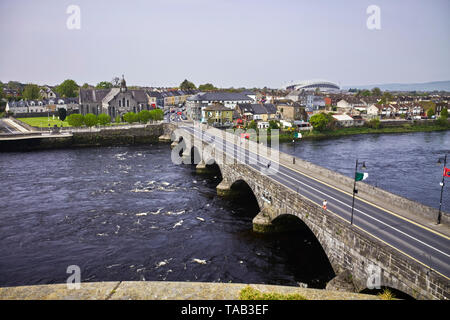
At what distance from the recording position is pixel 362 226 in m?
24.6

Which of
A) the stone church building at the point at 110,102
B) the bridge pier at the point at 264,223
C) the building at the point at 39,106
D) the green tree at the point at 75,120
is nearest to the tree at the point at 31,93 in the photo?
the building at the point at 39,106

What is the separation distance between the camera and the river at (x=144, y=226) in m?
29.4

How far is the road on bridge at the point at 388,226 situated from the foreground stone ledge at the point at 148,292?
6126mm

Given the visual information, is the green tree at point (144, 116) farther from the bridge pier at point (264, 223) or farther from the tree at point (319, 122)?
the bridge pier at point (264, 223)

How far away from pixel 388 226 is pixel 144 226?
25445mm

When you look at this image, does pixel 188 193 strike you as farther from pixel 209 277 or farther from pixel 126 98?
pixel 126 98

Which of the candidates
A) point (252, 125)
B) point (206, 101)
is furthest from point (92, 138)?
point (252, 125)

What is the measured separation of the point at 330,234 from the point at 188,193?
29.8 m

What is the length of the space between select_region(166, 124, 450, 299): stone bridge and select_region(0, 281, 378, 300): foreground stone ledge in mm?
3365

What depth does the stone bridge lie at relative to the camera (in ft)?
61.8

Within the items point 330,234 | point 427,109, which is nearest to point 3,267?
point 330,234

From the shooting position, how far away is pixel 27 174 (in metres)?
63.2

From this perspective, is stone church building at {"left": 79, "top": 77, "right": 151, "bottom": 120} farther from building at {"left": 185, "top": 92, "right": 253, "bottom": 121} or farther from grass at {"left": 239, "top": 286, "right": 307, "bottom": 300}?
grass at {"left": 239, "top": 286, "right": 307, "bottom": 300}

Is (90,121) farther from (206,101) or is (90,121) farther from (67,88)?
(67,88)
